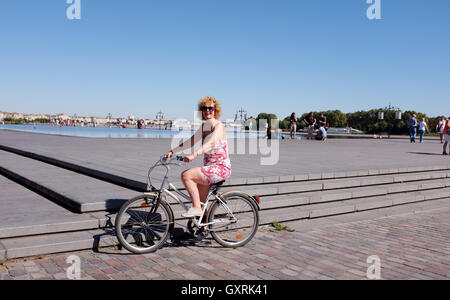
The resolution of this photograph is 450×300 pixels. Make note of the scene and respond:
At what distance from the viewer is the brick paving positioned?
4234 mm

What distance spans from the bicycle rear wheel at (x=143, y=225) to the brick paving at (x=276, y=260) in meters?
0.14

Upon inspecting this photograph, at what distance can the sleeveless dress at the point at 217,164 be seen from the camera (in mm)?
4925

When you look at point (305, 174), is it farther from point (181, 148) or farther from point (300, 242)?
point (181, 148)

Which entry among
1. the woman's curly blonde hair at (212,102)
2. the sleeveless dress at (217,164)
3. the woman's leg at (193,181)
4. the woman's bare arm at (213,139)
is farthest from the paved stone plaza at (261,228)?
the woman's curly blonde hair at (212,102)

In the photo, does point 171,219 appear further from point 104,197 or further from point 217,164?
point 104,197

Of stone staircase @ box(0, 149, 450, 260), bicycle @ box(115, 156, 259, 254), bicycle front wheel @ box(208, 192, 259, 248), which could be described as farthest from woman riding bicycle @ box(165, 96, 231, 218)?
stone staircase @ box(0, 149, 450, 260)

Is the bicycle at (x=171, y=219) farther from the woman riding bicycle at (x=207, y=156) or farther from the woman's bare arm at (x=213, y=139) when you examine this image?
the woman's bare arm at (x=213, y=139)

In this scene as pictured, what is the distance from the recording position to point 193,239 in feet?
18.2

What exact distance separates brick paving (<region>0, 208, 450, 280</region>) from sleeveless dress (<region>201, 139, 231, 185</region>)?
3.21 ft

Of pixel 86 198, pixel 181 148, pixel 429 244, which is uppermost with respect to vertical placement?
pixel 181 148

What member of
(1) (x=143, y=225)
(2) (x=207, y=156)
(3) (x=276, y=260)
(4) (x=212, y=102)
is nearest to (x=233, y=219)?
(3) (x=276, y=260)

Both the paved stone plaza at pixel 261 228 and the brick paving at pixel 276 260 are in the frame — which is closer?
the brick paving at pixel 276 260

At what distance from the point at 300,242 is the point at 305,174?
9.89 feet

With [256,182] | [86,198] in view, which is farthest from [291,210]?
[86,198]
